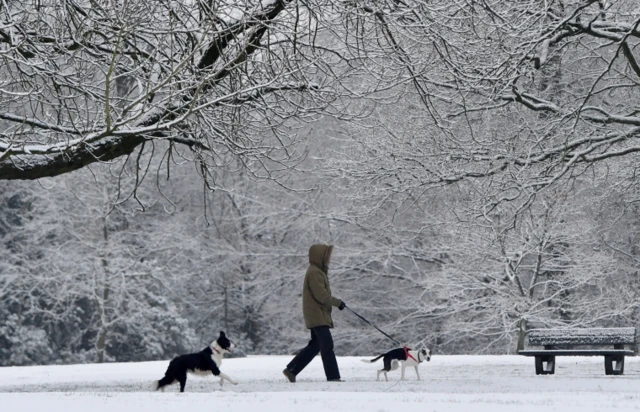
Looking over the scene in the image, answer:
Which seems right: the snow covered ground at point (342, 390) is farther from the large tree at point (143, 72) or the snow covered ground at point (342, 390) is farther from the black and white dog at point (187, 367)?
the large tree at point (143, 72)

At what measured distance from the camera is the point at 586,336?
15.2 m

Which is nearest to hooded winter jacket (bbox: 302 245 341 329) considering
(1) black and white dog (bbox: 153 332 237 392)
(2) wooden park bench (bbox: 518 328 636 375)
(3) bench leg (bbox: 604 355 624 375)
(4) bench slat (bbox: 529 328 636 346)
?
(1) black and white dog (bbox: 153 332 237 392)

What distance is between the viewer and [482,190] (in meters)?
16.9

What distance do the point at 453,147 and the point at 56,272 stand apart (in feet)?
55.7

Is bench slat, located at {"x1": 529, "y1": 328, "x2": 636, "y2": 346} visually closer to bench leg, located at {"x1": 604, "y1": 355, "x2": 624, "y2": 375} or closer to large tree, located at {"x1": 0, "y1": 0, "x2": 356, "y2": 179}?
bench leg, located at {"x1": 604, "y1": 355, "x2": 624, "y2": 375}

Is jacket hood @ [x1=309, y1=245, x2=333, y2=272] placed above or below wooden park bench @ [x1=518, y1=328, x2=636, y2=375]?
above

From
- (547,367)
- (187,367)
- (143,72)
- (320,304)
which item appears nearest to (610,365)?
(547,367)

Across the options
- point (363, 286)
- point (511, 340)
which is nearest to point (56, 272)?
point (363, 286)

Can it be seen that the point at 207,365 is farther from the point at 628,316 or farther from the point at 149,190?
the point at 149,190

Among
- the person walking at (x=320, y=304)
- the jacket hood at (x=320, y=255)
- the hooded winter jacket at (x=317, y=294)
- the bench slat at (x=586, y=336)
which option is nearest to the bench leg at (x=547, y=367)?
the bench slat at (x=586, y=336)

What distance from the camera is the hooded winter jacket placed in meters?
12.7

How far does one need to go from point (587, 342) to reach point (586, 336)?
0.45 ft

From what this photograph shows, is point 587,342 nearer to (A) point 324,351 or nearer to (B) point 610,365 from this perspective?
(B) point 610,365

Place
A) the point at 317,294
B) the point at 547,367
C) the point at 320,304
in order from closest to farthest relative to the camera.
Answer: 1. the point at 317,294
2. the point at 320,304
3. the point at 547,367
